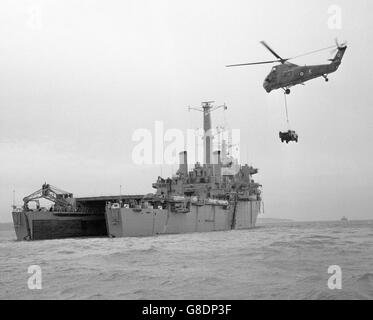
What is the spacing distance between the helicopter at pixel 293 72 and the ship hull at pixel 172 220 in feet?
69.6

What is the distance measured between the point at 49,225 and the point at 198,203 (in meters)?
16.5

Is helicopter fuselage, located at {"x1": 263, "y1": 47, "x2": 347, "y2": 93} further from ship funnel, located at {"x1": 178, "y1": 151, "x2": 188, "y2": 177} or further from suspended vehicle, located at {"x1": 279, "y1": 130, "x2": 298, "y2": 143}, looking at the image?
ship funnel, located at {"x1": 178, "y1": 151, "x2": 188, "y2": 177}

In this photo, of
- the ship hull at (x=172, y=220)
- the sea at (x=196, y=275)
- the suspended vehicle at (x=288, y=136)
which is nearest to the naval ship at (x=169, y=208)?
the ship hull at (x=172, y=220)

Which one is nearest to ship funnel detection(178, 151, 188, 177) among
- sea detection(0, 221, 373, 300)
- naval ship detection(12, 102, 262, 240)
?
naval ship detection(12, 102, 262, 240)

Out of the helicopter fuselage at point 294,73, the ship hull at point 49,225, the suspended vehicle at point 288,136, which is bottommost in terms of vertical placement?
the ship hull at point 49,225

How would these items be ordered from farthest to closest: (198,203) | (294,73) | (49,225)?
1. (198,203)
2. (49,225)
3. (294,73)

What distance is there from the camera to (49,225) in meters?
43.4

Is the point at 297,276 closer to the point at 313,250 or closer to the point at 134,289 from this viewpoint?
the point at 134,289

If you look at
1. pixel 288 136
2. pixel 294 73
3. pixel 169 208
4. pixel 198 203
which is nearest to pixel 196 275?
pixel 288 136

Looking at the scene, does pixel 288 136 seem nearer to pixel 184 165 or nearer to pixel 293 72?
pixel 293 72

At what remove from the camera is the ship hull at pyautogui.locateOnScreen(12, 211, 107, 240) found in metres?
42.4

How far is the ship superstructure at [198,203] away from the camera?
40.9 metres

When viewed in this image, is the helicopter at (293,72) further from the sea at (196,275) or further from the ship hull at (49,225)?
the ship hull at (49,225)
